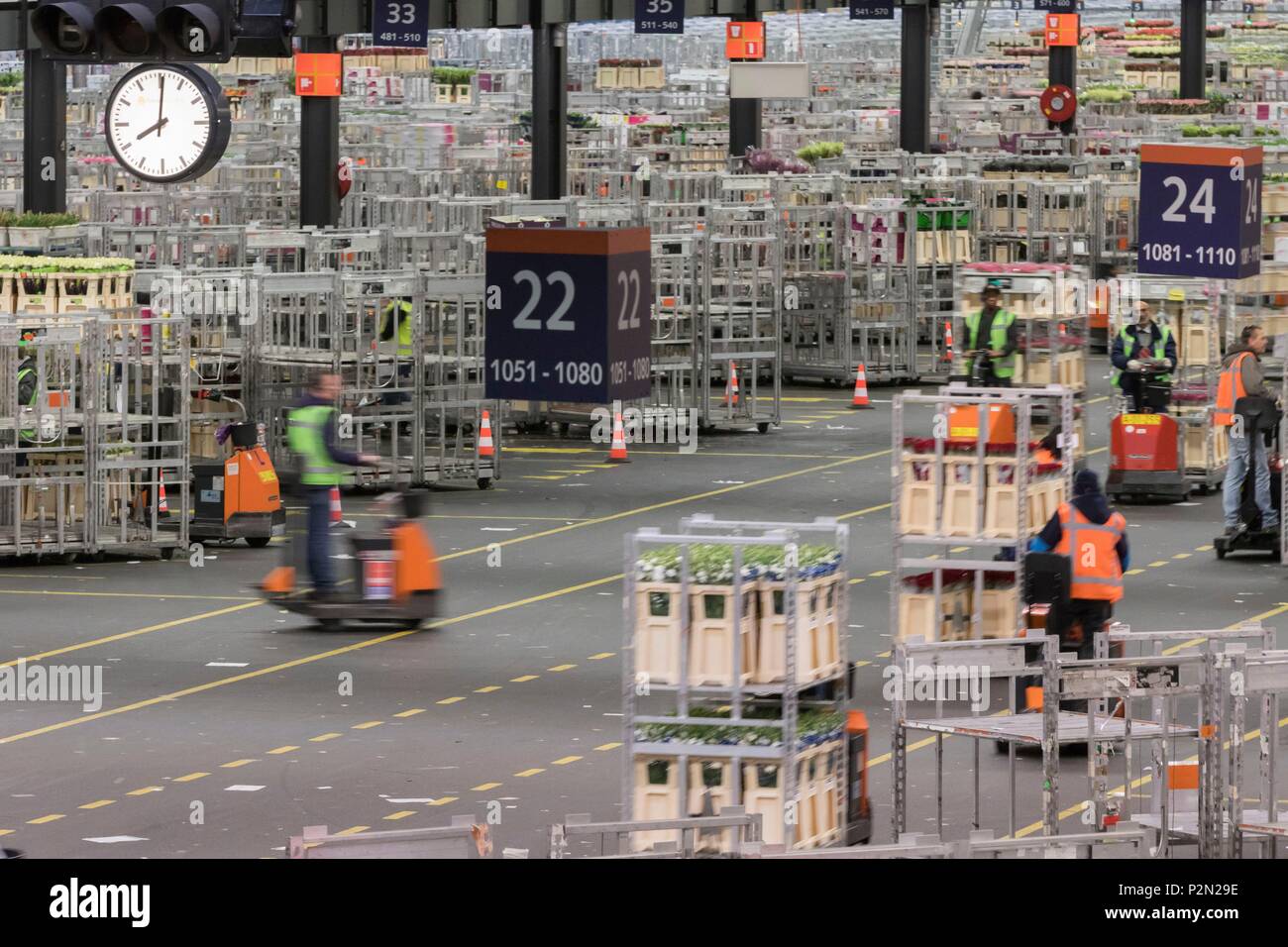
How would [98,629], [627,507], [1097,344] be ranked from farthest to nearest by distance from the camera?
1. [1097,344]
2. [627,507]
3. [98,629]

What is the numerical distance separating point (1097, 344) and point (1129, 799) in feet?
107

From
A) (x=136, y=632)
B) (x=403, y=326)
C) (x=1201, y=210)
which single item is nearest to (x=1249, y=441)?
(x=1201, y=210)

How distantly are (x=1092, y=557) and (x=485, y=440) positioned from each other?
603 inches

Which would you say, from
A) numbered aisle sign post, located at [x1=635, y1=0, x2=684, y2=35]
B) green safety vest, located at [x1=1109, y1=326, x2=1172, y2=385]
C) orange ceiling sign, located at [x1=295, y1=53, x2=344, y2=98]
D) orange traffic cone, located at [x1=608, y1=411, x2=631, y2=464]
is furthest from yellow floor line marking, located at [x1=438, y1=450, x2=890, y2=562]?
numbered aisle sign post, located at [x1=635, y1=0, x2=684, y2=35]

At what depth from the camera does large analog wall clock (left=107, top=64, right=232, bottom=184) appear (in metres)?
23.3

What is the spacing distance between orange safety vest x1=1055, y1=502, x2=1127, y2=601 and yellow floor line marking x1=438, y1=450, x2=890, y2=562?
8.30 m

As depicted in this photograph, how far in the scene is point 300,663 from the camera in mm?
21016

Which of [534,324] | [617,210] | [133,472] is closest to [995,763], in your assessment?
[534,324]

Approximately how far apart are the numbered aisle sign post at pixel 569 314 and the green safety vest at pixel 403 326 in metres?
11.4

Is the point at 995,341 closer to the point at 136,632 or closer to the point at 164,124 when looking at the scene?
the point at 164,124
